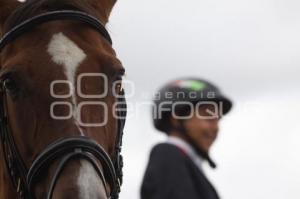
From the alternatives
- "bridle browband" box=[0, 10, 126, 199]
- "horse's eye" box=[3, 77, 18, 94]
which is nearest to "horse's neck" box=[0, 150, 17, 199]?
"bridle browband" box=[0, 10, 126, 199]

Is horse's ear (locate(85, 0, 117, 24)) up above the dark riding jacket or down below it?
above

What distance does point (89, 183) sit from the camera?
14.0ft

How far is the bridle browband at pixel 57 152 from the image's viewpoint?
448cm

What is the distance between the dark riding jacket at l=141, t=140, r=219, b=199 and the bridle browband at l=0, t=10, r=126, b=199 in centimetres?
38

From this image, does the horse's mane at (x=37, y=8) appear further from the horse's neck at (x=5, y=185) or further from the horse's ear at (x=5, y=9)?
the horse's neck at (x=5, y=185)

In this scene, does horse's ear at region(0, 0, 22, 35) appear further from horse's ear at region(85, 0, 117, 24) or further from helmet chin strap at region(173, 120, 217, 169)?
helmet chin strap at region(173, 120, 217, 169)

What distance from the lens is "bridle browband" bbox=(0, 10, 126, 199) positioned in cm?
448

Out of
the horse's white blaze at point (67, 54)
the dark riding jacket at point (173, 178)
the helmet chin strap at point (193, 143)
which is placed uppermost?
the horse's white blaze at point (67, 54)

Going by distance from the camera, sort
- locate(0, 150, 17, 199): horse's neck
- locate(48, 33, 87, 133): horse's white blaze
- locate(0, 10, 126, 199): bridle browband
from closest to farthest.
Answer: locate(0, 10, 126, 199): bridle browband
locate(48, 33, 87, 133): horse's white blaze
locate(0, 150, 17, 199): horse's neck

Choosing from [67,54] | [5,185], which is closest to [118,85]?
[67,54]

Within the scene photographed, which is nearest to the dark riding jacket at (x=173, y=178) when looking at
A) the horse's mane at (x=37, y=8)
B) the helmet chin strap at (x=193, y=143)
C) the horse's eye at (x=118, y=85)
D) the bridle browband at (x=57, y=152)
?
the helmet chin strap at (x=193, y=143)

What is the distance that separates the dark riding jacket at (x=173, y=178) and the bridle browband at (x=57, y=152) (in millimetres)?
382

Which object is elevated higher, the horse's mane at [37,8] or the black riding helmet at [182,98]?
the horse's mane at [37,8]

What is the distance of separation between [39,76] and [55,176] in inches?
27.3
